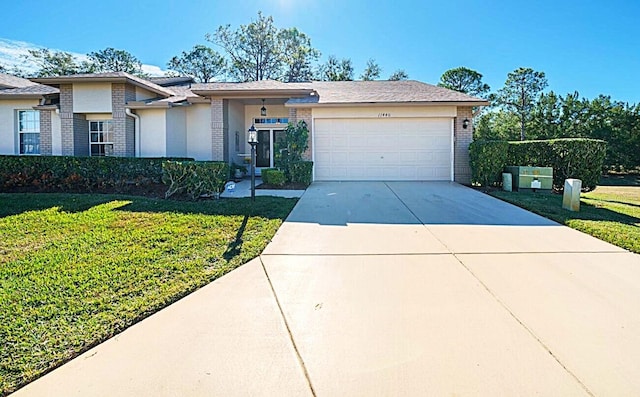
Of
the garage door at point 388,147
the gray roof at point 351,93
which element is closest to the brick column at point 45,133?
the gray roof at point 351,93

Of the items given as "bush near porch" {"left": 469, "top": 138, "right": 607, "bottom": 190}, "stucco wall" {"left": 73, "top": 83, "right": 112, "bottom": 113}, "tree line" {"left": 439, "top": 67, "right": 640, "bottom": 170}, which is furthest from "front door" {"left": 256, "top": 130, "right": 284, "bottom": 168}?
"tree line" {"left": 439, "top": 67, "right": 640, "bottom": 170}

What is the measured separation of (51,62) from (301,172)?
32233 millimetres

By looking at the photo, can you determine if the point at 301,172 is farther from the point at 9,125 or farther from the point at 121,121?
the point at 9,125

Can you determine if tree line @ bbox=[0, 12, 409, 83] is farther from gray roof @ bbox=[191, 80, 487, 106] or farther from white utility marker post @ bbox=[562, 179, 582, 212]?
white utility marker post @ bbox=[562, 179, 582, 212]

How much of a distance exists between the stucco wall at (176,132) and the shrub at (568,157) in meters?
11.8

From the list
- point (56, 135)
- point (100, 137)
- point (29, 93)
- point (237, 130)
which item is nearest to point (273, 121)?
point (237, 130)

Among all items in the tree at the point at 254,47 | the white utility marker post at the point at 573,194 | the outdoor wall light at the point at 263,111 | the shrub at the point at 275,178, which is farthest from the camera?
the tree at the point at 254,47

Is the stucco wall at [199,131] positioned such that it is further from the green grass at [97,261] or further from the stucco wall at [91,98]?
the green grass at [97,261]

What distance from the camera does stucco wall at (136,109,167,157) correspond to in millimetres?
13922

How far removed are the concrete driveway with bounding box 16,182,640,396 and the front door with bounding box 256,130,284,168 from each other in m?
10.6

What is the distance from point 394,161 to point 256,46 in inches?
917

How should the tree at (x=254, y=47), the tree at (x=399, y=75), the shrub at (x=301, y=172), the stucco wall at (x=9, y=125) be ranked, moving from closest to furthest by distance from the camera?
the shrub at (x=301, y=172), the stucco wall at (x=9, y=125), the tree at (x=254, y=47), the tree at (x=399, y=75)

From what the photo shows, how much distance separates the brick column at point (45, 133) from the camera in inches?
556

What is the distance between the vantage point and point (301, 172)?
12.6 m
